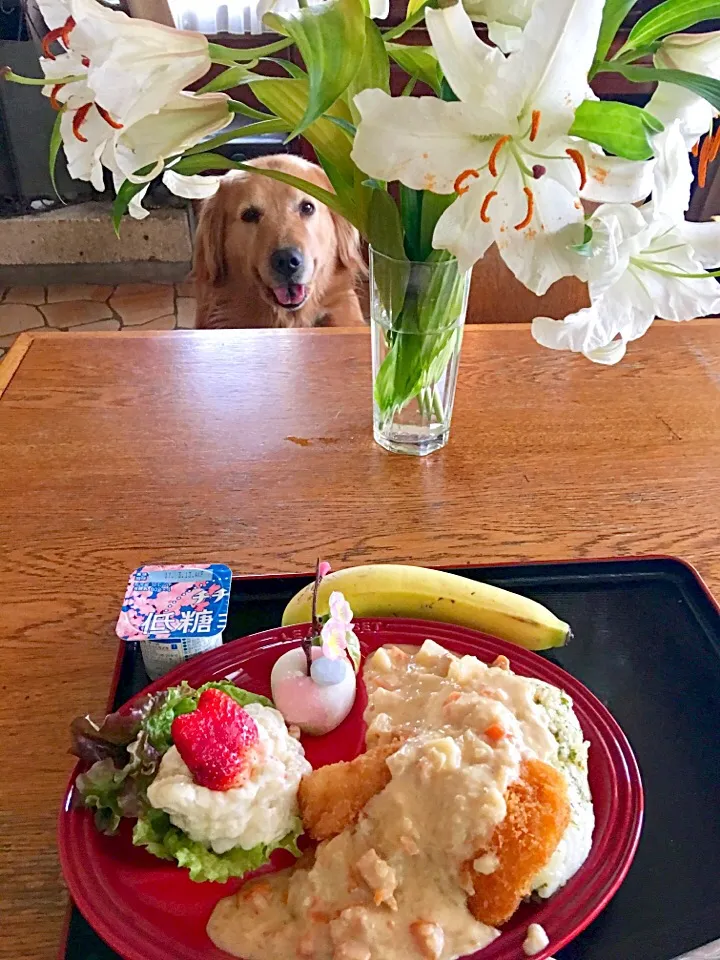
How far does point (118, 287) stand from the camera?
350 centimetres

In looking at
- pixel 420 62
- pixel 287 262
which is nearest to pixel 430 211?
pixel 420 62

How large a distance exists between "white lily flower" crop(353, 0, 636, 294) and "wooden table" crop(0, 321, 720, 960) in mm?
453

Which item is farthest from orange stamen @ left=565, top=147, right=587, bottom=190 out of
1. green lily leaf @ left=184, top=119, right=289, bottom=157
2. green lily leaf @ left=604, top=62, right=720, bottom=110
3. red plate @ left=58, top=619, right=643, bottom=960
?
red plate @ left=58, top=619, right=643, bottom=960

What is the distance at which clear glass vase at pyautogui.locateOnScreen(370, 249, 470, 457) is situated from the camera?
3.06ft

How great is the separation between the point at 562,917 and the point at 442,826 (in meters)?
0.11

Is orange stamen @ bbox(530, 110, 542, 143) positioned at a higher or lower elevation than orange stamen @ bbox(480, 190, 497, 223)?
higher

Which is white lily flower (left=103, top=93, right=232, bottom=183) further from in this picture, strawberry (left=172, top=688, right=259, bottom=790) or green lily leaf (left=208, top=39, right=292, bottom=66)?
strawberry (left=172, top=688, right=259, bottom=790)

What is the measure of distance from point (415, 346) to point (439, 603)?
0.32 metres

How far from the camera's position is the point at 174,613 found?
0.80 m

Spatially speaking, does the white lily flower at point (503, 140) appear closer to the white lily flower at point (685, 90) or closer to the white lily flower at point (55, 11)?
the white lily flower at point (685, 90)

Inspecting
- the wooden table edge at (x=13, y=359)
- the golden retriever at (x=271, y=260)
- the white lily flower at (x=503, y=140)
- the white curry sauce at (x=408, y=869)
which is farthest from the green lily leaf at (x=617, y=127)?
the golden retriever at (x=271, y=260)

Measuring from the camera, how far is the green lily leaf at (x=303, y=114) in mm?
791

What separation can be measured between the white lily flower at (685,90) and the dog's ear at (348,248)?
1312 mm

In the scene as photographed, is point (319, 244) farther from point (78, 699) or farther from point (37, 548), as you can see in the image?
point (78, 699)
